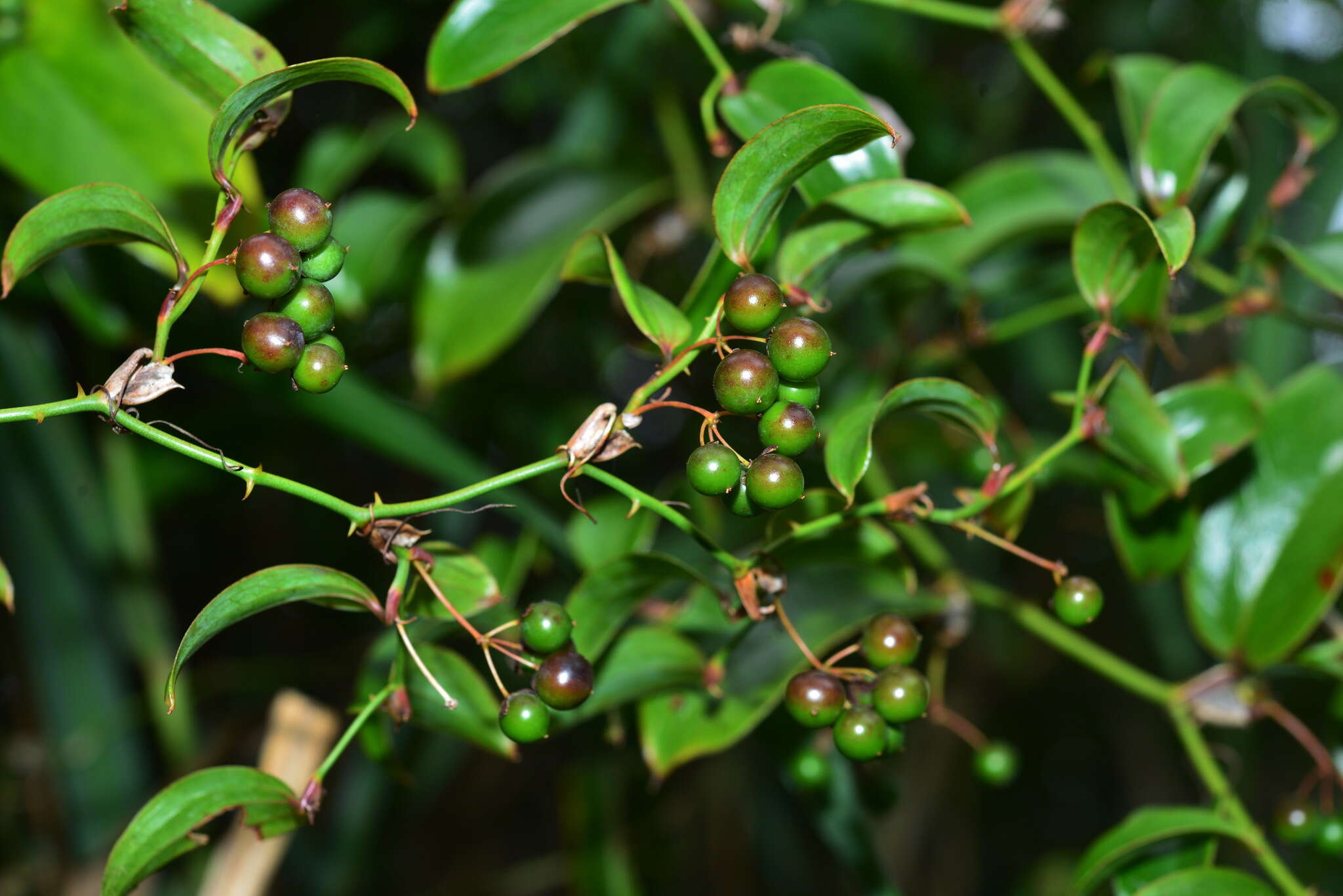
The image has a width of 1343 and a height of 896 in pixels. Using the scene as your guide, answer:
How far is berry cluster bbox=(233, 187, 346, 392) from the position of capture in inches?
18.9

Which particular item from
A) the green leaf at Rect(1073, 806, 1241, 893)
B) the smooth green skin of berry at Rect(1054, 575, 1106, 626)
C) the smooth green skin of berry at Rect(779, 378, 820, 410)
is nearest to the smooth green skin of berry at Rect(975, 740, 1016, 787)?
the green leaf at Rect(1073, 806, 1241, 893)

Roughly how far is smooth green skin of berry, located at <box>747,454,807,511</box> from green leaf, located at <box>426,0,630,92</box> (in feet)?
1.17

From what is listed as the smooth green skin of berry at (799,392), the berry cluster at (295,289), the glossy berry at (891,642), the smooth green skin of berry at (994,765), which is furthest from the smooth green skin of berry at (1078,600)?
the berry cluster at (295,289)

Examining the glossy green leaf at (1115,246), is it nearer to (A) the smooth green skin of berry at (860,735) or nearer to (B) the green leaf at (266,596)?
(A) the smooth green skin of berry at (860,735)

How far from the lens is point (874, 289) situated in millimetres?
907

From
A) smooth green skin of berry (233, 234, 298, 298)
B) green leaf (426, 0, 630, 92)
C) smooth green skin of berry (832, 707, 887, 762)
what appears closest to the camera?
smooth green skin of berry (233, 234, 298, 298)

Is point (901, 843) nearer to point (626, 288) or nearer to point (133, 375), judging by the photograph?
point (626, 288)

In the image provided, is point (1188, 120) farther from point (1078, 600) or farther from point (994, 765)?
point (994, 765)

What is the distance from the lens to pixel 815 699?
23.0 inches

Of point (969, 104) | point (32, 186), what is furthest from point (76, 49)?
point (969, 104)

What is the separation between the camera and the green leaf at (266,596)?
0.49m

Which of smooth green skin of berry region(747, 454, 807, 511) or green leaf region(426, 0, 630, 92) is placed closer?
smooth green skin of berry region(747, 454, 807, 511)

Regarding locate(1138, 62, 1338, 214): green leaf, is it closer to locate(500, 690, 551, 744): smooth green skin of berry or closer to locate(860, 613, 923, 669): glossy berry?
locate(860, 613, 923, 669): glossy berry

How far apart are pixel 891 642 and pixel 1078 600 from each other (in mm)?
126
